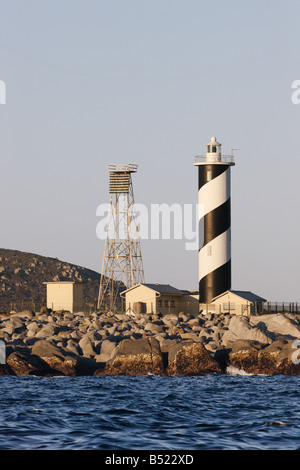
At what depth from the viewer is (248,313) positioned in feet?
170

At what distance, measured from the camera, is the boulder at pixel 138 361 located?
98.3 feet

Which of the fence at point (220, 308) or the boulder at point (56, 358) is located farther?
the fence at point (220, 308)

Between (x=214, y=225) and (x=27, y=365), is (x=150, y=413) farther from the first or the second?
(x=214, y=225)

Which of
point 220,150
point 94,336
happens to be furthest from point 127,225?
point 94,336

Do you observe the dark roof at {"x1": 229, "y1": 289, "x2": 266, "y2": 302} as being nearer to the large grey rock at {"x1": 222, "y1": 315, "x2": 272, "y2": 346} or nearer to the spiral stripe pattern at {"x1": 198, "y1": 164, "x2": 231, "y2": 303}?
the spiral stripe pattern at {"x1": 198, "y1": 164, "x2": 231, "y2": 303}

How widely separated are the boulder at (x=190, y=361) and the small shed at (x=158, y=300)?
77.7 ft

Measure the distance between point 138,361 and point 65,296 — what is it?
27.9m

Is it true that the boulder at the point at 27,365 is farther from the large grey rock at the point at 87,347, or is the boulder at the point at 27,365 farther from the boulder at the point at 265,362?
the boulder at the point at 265,362

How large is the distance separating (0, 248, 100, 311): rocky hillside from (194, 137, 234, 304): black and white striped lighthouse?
187 ft

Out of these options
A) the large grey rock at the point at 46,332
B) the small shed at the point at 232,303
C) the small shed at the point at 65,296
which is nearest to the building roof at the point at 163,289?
the small shed at the point at 65,296

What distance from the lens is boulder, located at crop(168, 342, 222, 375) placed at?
29.9 metres

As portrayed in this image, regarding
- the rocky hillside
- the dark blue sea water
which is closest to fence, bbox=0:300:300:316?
the dark blue sea water

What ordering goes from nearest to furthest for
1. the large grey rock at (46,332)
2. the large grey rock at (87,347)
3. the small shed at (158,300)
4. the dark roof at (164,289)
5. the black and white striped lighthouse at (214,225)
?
the large grey rock at (87,347) < the large grey rock at (46,332) < the black and white striped lighthouse at (214,225) < the small shed at (158,300) < the dark roof at (164,289)

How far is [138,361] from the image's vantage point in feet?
98.4
